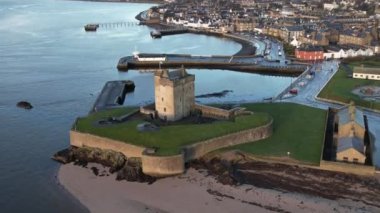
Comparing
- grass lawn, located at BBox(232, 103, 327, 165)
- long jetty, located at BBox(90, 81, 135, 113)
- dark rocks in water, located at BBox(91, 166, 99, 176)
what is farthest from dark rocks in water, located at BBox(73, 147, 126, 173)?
long jetty, located at BBox(90, 81, 135, 113)

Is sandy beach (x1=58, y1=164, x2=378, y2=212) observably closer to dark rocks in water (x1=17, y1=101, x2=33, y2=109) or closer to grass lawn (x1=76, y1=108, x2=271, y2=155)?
grass lawn (x1=76, y1=108, x2=271, y2=155)

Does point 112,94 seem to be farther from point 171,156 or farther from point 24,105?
point 171,156

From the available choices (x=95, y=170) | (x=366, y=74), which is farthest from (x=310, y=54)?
(x=95, y=170)

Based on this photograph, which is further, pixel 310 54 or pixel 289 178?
pixel 310 54

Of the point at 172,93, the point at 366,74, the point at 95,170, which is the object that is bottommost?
the point at 95,170

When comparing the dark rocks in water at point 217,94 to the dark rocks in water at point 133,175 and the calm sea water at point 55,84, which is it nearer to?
the calm sea water at point 55,84
